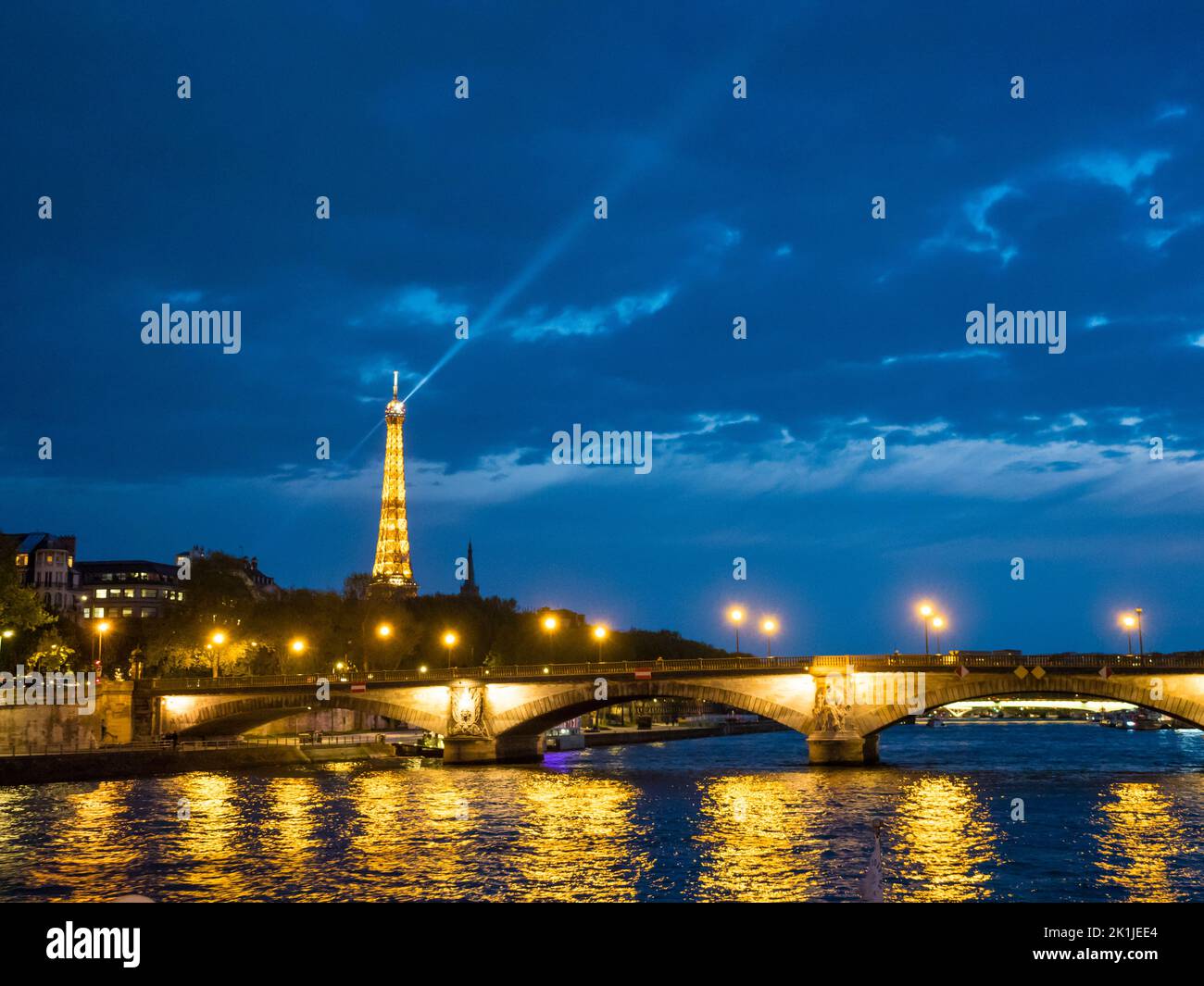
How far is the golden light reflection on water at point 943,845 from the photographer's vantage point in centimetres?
3403

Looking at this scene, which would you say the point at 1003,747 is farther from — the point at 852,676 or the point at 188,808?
the point at 188,808

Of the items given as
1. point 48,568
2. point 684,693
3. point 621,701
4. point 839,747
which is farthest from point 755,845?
point 48,568

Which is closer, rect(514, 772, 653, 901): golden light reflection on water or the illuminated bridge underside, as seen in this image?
rect(514, 772, 653, 901): golden light reflection on water

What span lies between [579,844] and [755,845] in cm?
597

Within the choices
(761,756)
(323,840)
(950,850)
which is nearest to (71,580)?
(761,756)

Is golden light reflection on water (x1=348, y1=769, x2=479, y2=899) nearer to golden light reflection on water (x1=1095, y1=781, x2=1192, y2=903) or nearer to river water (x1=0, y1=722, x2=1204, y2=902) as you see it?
river water (x1=0, y1=722, x2=1204, y2=902)

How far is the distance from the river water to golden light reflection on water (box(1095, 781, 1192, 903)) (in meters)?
0.14

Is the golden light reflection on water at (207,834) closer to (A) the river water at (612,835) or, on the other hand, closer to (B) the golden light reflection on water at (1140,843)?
(A) the river water at (612,835)

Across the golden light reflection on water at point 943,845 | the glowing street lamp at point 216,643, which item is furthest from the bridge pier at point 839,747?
the glowing street lamp at point 216,643

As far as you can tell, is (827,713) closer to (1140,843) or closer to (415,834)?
(1140,843)

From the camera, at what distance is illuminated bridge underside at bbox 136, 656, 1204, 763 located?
73.6m

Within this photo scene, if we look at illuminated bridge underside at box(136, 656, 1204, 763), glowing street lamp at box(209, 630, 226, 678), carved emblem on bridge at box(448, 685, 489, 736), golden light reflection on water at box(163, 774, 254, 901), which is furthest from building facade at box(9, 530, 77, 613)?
golden light reflection on water at box(163, 774, 254, 901)

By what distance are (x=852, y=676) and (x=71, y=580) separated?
462 ft
